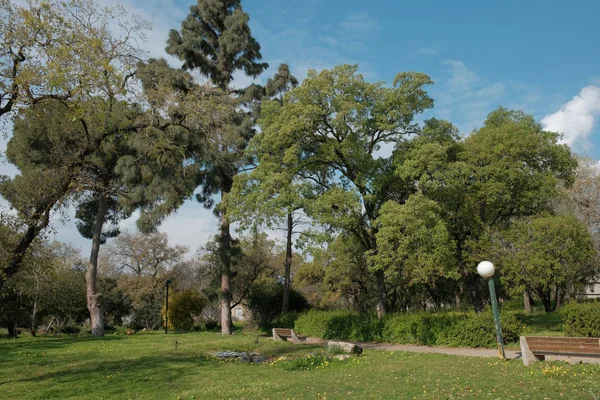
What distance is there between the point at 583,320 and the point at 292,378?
964 centimetres

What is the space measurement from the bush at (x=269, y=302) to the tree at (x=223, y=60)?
421cm

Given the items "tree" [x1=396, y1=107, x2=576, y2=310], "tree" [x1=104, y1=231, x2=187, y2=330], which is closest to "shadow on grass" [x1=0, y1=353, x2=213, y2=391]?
"tree" [x1=396, y1=107, x2=576, y2=310]

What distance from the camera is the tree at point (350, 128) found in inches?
755

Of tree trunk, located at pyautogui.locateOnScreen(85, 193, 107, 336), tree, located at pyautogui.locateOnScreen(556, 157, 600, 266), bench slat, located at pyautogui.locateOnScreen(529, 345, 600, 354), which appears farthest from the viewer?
tree trunk, located at pyautogui.locateOnScreen(85, 193, 107, 336)

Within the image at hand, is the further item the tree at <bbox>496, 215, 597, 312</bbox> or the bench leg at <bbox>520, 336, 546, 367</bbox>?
the tree at <bbox>496, 215, 597, 312</bbox>

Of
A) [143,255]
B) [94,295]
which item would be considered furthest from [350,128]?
[143,255]

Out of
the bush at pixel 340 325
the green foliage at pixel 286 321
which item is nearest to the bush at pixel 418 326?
→ the bush at pixel 340 325

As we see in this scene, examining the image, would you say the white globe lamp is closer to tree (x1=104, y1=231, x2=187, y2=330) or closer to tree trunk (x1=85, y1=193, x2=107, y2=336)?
tree trunk (x1=85, y1=193, x2=107, y2=336)

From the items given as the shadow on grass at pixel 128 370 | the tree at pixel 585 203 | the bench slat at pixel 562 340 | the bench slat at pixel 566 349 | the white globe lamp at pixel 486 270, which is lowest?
the shadow on grass at pixel 128 370

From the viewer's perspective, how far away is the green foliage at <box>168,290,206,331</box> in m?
31.8

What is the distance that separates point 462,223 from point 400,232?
374cm

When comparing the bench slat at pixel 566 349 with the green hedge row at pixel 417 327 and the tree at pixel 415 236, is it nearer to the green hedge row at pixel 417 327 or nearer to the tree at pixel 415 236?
the green hedge row at pixel 417 327

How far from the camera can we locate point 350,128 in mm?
19781

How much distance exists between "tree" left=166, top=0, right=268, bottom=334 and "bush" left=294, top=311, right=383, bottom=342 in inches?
214
